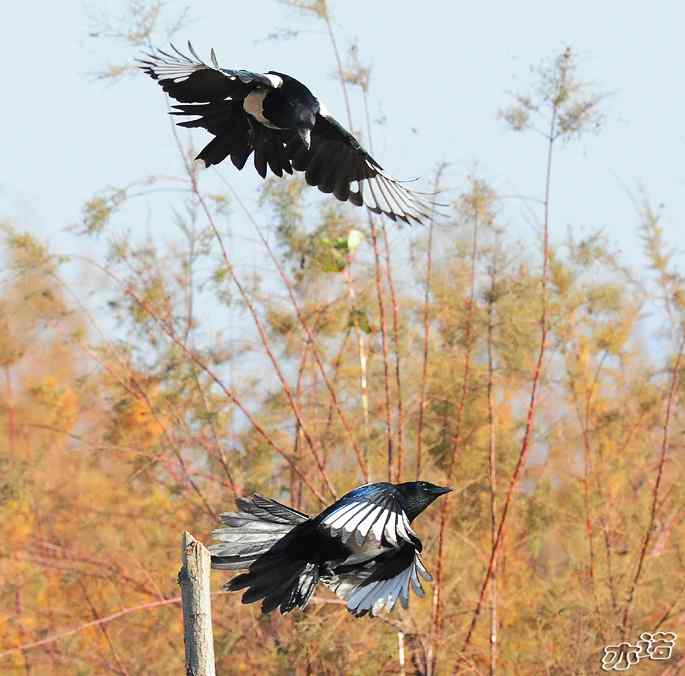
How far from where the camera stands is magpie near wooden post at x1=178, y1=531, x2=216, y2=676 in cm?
350

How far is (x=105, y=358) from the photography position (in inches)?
316

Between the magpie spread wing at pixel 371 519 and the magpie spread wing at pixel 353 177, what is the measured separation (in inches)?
62.0

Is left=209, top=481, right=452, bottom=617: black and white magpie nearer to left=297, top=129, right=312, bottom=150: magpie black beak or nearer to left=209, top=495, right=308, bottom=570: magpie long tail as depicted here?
left=209, top=495, right=308, bottom=570: magpie long tail

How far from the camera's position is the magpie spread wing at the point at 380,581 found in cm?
397

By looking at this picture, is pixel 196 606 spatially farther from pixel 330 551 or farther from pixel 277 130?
pixel 277 130

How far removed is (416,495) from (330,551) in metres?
0.33

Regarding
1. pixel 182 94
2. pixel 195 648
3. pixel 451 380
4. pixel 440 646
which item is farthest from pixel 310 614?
pixel 195 648

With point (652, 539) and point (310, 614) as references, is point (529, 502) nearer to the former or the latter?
point (652, 539)

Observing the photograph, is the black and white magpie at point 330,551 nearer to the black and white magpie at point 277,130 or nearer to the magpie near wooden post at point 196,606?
the magpie near wooden post at point 196,606

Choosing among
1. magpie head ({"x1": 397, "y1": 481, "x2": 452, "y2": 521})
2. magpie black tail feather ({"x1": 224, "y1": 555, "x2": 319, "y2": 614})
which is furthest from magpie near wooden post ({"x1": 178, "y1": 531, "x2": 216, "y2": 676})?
magpie head ({"x1": 397, "y1": 481, "x2": 452, "y2": 521})

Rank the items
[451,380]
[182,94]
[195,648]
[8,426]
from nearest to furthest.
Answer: [195,648], [182,94], [451,380], [8,426]

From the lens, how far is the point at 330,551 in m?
4.07

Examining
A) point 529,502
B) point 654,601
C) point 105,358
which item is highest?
point 105,358

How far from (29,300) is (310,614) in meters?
2.32
